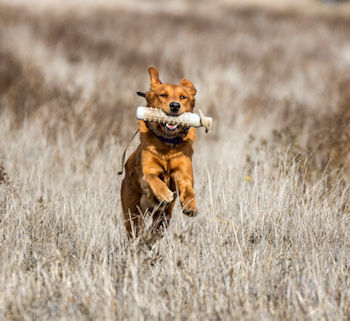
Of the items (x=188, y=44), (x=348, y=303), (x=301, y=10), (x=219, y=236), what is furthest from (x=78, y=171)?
(x=301, y=10)

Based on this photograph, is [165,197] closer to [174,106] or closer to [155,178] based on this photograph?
[155,178]

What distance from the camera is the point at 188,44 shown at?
12.5m

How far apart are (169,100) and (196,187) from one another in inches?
51.1

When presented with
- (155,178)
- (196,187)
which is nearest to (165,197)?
(155,178)

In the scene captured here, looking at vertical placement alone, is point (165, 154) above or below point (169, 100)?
below

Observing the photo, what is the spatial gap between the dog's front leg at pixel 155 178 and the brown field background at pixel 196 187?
0.80ft

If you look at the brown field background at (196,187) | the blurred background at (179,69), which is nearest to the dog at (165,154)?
the brown field background at (196,187)

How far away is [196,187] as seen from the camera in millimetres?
4266

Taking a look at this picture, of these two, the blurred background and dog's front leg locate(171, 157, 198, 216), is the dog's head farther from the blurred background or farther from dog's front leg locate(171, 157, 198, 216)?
the blurred background

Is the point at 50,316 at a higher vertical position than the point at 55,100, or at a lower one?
lower

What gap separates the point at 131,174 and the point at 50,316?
4.52 ft

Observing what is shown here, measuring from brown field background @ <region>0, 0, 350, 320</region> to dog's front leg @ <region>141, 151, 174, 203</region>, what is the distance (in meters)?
0.24

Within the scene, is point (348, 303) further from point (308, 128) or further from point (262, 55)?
point (262, 55)

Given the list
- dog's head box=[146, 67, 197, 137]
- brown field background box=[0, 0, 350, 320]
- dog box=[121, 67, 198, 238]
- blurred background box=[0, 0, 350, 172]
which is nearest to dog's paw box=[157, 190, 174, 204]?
dog box=[121, 67, 198, 238]
